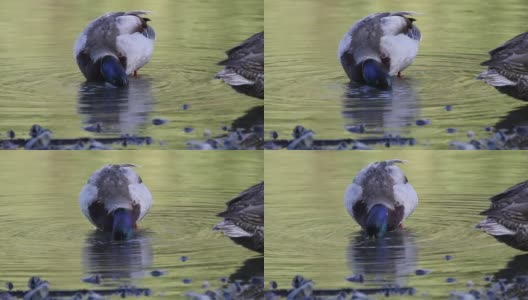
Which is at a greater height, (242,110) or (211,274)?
(242,110)

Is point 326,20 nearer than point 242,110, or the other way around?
point 242,110

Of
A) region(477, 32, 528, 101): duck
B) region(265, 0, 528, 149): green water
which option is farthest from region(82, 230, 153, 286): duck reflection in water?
region(477, 32, 528, 101): duck

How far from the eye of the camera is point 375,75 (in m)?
14.2

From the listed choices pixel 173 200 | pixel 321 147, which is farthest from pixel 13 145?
pixel 321 147

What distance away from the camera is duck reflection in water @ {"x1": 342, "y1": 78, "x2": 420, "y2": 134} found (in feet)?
44.1

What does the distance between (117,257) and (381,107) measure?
248 cm

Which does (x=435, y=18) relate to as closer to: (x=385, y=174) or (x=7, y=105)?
(x=385, y=174)

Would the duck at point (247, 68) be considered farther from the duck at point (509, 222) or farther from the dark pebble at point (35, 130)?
the duck at point (509, 222)

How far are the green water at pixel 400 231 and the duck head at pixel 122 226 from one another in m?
1.06

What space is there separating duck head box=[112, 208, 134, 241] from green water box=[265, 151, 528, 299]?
1.06 m

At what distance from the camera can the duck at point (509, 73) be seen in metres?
13.8

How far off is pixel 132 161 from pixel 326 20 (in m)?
3.51

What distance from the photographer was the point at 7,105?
545 inches

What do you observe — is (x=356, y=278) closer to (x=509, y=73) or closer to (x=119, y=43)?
(x=509, y=73)
